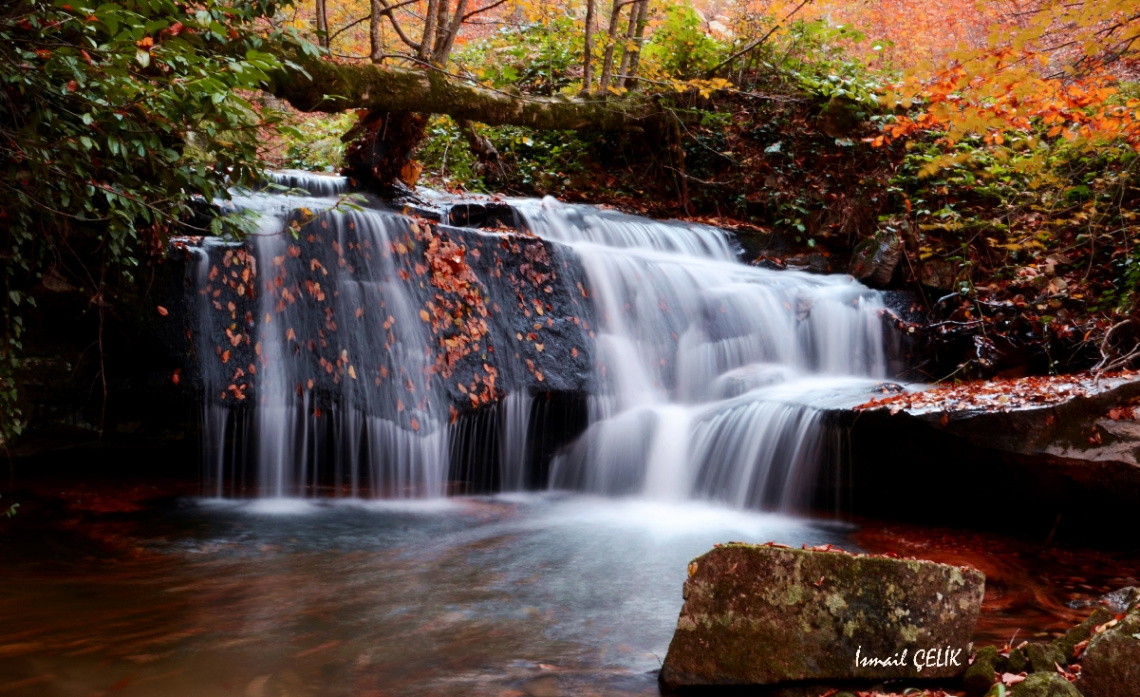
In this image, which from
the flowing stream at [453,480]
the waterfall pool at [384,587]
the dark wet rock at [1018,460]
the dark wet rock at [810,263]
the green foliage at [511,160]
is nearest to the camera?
the waterfall pool at [384,587]

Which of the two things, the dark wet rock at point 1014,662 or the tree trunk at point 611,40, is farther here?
the tree trunk at point 611,40

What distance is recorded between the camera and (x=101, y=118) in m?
4.37

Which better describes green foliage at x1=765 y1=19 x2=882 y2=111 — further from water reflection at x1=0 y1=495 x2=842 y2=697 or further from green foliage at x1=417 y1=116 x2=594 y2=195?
water reflection at x1=0 y1=495 x2=842 y2=697

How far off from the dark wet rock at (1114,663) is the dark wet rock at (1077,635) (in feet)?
1.10

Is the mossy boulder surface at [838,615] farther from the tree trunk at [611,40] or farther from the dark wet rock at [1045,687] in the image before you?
the tree trunk at [611,40]

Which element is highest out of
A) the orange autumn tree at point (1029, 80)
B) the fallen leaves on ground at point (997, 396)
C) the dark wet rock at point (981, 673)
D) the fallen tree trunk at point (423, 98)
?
the fallen tree trunk at point (423, 98)

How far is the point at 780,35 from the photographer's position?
527 inches

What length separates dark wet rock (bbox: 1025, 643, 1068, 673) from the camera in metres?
2.90

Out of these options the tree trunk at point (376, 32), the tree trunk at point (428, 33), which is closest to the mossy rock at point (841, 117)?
the tree trunk at point (428, 33)

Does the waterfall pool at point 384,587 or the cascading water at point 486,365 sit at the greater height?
the cascading water at point 486,365

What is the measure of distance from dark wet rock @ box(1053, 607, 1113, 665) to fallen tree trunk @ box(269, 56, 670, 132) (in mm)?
6549

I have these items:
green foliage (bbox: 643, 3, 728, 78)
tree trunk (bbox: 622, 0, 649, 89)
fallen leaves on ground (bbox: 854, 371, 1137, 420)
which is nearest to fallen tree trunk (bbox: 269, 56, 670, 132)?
tree trunk (bbox: 622, 0, 649, 89)

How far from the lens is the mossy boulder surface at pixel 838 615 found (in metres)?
3.05

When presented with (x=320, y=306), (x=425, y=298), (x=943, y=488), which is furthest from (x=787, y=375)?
(x=320, y=306)
